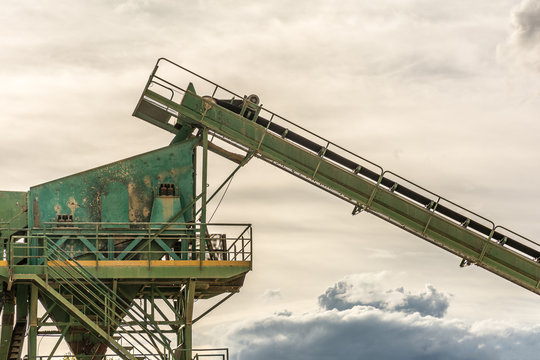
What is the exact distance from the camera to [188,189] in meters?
33.9

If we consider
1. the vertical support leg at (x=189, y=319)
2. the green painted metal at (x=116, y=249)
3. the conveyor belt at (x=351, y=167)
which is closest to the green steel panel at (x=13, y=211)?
the green painted metal at (x=116, y=249)

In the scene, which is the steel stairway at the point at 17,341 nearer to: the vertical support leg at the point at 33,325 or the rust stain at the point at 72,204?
the vertical support leg at the point at 33,325

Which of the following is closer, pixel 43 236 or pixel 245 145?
pixel 43 236

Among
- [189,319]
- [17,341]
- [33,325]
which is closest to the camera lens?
[33,325]

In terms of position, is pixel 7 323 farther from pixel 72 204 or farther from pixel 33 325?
pixel 72 204

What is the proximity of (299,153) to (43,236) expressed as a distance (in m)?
8.49

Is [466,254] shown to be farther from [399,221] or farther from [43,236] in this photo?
[43,236]

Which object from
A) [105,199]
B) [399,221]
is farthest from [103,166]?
[399,221]

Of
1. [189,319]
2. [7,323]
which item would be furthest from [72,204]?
[189,319]

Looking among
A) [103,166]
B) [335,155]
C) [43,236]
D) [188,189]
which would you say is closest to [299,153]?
[335,155]

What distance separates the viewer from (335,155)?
112ft

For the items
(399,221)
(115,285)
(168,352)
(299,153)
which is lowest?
(168,352)

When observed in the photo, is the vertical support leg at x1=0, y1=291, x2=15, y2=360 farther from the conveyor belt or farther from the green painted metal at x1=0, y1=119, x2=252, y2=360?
the conveyor belt

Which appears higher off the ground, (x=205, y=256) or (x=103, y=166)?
(x=103, y=166)
